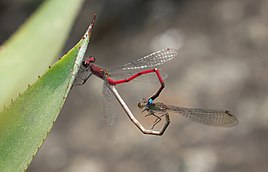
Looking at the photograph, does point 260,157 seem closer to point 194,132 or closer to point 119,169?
point 194,132

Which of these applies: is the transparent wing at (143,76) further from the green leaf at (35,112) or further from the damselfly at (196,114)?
the green leaf at (35,112)

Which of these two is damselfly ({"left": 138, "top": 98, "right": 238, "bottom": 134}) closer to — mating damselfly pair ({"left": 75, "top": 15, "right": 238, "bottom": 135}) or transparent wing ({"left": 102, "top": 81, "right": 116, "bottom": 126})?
mating damselfly pair ({"left": 75, "top": 15, "right": 238, "bottom": 135})

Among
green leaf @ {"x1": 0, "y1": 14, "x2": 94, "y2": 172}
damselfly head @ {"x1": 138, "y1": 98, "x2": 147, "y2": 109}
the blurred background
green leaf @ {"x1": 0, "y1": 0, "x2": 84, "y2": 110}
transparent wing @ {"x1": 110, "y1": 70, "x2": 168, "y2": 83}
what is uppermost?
green leaf @ {"x1": 0, "y1": 0, "x2": 84, "y2": 110}

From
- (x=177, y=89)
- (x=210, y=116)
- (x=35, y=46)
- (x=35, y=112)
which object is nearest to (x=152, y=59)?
(x=210, y=116)

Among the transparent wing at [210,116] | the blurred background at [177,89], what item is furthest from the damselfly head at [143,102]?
the blurred background at [177,89]

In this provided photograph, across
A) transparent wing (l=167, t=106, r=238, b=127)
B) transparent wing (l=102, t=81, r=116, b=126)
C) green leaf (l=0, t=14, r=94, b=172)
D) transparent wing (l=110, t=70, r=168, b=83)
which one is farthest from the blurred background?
green leaf (l=0, t=14, r=94, b=172)

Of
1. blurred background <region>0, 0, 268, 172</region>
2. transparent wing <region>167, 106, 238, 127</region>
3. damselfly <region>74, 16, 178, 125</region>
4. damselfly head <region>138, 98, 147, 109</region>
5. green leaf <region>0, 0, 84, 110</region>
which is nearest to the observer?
green leaf <region>0, 0, 84, 110</region>
